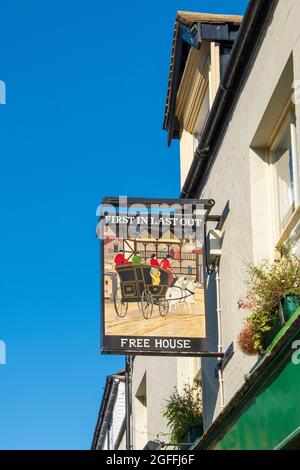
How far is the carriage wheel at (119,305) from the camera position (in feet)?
52.3

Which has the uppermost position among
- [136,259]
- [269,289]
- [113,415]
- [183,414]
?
[113,415]

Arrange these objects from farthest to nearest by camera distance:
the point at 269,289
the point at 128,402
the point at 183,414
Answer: the point at 128,402 < the point at 183,414 < the point at 269,289

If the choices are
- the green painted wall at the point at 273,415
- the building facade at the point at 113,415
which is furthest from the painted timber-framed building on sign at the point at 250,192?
the building facade at the point at 113,415

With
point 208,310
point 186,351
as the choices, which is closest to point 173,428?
point 208,310

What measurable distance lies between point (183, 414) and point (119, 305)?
3895 mm

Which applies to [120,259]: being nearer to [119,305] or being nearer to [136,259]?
[136,259]

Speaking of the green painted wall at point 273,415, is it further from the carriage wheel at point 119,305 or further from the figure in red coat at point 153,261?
the figure in red coat at point 153,261

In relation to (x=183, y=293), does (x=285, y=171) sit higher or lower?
higher

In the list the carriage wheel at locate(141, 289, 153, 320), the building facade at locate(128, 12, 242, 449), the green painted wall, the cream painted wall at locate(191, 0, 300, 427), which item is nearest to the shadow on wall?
the cream painted wall at locate(191, 0, 300, 427)

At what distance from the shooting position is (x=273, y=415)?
12.4 metres

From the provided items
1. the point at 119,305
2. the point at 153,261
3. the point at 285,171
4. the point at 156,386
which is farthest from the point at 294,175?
the point at 156,386

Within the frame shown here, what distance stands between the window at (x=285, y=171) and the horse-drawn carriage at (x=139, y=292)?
2110 millimetres

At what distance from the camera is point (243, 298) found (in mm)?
15289
